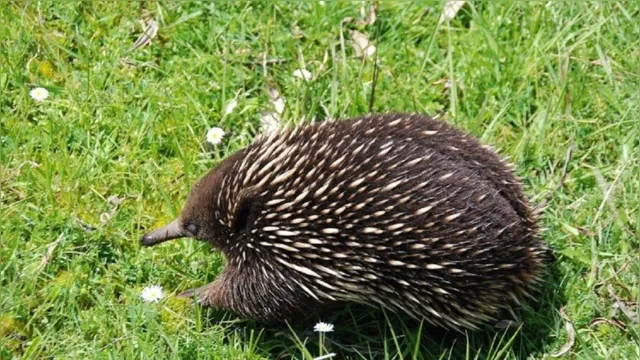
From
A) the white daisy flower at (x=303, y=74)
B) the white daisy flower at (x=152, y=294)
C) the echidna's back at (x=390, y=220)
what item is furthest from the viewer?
the white daisy flower at (x=303, y=74)

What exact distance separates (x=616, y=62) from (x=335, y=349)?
71.8 inches

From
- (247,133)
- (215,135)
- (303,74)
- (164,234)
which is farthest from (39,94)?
(303,74)

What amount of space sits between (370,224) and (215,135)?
1024mm

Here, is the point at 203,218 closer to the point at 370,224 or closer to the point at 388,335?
the point at 370,224

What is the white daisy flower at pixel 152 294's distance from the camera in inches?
146

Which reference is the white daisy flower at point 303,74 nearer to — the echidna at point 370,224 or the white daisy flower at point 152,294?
the echidna at point 370,224

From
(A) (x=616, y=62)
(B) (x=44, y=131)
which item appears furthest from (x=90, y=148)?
(A) (x=616, y=62)

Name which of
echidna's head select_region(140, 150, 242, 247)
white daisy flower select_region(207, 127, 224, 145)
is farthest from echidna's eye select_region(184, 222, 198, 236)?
white daisy flower select_region(207, 127, 224, 145)

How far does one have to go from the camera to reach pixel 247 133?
14.7 ft

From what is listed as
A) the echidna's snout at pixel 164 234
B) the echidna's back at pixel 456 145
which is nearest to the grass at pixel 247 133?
the echidna's snout at pixel 164 234

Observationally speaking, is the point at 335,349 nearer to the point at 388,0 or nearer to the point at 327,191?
the point at 327,191

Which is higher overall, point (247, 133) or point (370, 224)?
point (370, 224)

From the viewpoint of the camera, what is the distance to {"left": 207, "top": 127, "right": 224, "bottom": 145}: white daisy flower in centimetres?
428

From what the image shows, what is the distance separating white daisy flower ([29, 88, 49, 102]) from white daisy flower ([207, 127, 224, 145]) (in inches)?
26.0
